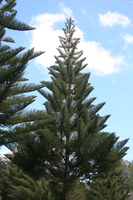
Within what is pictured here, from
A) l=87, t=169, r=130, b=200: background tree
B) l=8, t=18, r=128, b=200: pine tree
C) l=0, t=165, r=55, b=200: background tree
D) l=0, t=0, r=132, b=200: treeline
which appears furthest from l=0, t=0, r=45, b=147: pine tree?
l=87, t=169, r=130, b=200: background tree

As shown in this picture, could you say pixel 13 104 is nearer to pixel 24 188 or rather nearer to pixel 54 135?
pixel 54 135

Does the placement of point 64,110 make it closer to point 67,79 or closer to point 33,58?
point 33,58

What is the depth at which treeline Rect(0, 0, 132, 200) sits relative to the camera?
13.7 ft

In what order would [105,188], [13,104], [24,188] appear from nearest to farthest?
[13,104] → [24,188] → [105,188]

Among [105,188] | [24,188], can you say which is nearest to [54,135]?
[24,188]

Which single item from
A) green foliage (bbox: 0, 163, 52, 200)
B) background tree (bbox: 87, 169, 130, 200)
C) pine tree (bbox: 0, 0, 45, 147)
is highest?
pine tree (bbox: 0, 0, 45, 147)

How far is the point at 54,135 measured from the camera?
6.13m

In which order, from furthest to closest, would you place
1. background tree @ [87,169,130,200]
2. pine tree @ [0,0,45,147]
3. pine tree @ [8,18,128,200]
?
background tree @ [87,169,130,200], pine tree @ [8,18,128,200], pine tree @ [0,0,45,147]

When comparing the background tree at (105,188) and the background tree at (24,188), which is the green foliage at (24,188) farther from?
the background tree at (105,188)

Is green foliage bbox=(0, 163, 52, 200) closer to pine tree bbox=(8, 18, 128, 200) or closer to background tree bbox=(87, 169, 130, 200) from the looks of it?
pine tree bbox=(8, 18, 128, 200)

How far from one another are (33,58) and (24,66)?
5.43 ft

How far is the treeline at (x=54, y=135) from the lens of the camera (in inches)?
165

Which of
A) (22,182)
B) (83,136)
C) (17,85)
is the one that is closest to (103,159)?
(83,136)

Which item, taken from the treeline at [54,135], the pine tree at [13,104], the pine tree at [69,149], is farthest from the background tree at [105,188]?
the pine tree at [13,104]
